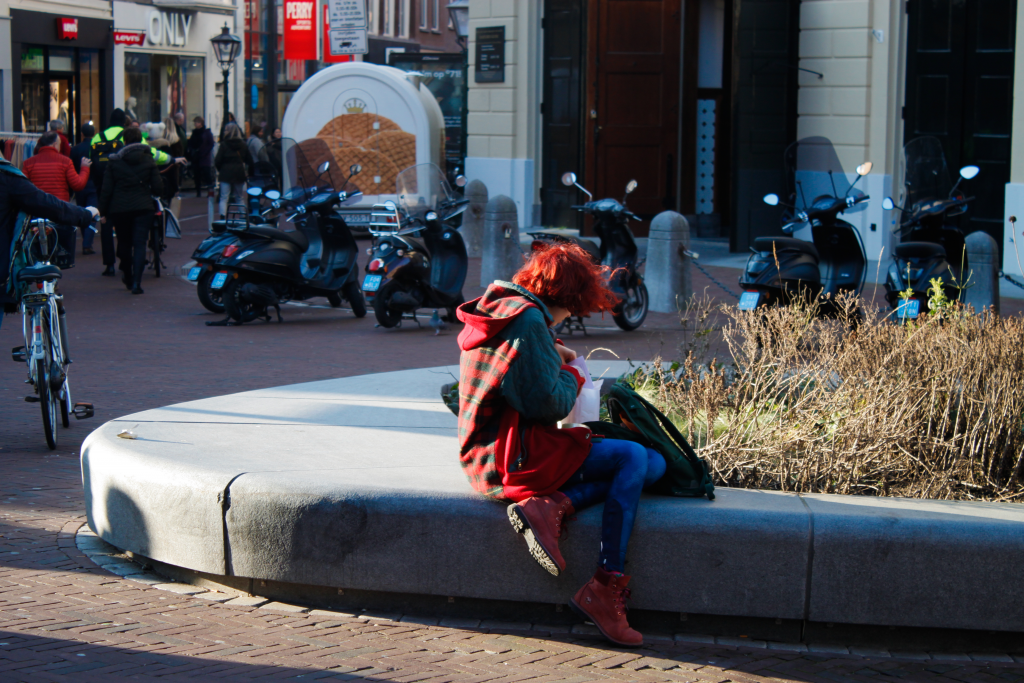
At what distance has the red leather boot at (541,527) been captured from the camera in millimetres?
3844

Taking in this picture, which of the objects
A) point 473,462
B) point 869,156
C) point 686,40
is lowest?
point 473,462

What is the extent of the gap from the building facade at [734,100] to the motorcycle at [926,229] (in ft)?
11.9

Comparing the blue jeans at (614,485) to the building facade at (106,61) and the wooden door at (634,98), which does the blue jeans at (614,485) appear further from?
the building facade at (106,61)

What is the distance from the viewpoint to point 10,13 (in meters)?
24.9

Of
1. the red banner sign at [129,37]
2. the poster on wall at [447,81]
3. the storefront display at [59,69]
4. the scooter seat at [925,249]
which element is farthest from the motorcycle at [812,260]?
the red banner sign at [129,37]

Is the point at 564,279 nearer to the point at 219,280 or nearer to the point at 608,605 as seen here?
the point at 608,605

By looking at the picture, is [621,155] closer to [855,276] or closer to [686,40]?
[686,40]

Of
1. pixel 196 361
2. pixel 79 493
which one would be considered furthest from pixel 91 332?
pixel 79 493

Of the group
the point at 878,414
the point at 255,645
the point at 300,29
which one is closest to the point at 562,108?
the point at 878,414

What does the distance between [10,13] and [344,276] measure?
55.9ft

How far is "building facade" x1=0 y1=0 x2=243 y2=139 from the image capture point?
2528 centimetres

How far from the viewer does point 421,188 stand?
12133 millimetres

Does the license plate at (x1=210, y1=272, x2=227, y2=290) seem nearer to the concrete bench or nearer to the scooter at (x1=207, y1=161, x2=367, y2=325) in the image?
the scooter at (x1=207, y1=161, x2=367, y2=325)

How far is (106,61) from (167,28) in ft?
9.99
